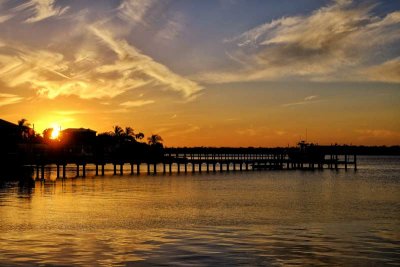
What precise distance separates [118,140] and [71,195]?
92572 mm

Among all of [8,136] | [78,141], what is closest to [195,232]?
[8,136]

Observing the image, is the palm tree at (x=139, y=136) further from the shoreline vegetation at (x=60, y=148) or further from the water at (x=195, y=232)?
the water at (x=195, y=232)

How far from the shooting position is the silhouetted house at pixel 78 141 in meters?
119

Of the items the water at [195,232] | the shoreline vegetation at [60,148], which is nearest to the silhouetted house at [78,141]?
the shoreline vegetation at [60,148]

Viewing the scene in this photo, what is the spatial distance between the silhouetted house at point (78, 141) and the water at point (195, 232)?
6719 cm

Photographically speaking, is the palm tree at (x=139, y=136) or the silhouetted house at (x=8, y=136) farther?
the palm tree at (x=139, y=136)

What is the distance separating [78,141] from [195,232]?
100046 mm

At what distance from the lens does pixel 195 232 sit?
97.9ft

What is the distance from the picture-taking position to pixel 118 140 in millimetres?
147375

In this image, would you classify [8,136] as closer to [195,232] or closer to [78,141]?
[78,141]

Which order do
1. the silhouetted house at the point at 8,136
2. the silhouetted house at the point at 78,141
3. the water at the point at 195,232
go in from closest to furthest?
the water at the point at 195,232 < the silhouetted house at the point at 8,136 < the silhouetted house at the point at 78,141

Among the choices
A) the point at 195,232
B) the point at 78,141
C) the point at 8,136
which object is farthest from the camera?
the point at 78,141

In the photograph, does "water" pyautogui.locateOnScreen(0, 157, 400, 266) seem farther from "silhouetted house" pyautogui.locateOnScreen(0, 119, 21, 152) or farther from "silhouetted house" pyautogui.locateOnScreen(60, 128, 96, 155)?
"silhouetted house" pyautogui.locateOnScreen(60, 128, 96, 155)

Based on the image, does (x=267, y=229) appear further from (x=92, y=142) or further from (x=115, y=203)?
(x=92, y=142)
